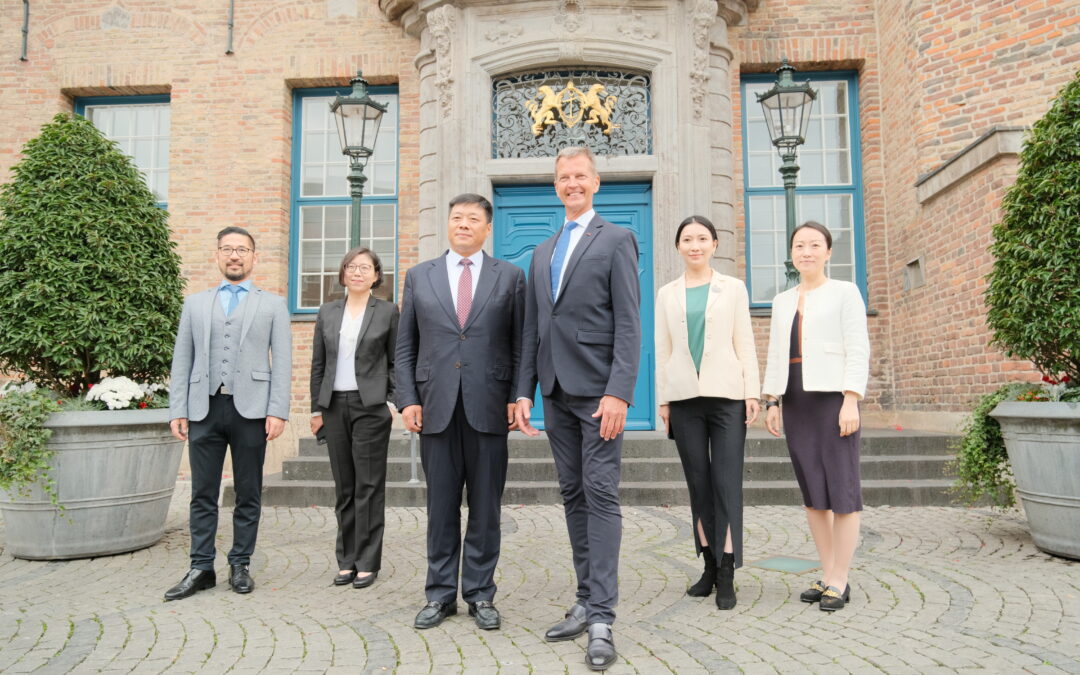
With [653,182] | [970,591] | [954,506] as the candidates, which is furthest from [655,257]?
[970,591]

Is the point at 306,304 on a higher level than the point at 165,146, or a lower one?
lower

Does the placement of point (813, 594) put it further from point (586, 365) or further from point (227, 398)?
point (227, 398)

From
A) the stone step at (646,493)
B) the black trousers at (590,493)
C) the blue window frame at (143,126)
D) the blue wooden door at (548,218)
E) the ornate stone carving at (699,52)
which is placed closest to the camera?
the black trousers at (590,493)

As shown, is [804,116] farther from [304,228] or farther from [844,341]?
[304,228]

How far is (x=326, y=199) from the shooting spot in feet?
32.1

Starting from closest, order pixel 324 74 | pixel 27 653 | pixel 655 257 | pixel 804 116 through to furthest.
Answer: pixel 27 653, pixel 804 116, pixel 655 257, pixel 324 74

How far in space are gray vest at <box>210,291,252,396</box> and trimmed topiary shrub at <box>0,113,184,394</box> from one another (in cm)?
120

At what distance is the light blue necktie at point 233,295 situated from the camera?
4.34 m

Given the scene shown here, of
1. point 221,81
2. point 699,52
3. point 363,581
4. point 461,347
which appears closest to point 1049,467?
point 461,347

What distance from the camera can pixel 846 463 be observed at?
3.65m

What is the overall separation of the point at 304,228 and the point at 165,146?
2.25 m

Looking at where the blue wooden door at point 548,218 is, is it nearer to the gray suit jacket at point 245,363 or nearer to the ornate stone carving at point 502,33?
the ornate stone carving at point 502,33

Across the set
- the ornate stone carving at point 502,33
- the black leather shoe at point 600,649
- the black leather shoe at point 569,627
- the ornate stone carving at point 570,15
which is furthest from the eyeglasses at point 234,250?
the ornate stone carving at point 570,15

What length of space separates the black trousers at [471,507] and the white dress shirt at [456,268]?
0.51 meters
